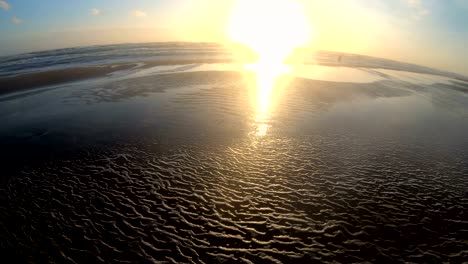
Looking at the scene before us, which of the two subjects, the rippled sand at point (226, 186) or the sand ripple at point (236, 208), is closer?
the sand ripple at point (236, 208)

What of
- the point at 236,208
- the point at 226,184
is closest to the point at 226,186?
the point at 226,184

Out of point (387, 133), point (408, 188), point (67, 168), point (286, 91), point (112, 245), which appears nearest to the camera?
point (112, 245)

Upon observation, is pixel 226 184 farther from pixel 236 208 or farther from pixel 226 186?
pixel 236 208

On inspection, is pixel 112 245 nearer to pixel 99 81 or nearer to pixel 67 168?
pixel 67 168

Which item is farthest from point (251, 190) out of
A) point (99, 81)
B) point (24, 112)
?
point (99, 81)

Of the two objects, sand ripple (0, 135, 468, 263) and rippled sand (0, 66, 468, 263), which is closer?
sand ripple (0, 135, 468, 263)
